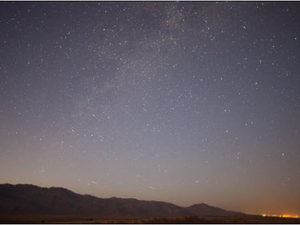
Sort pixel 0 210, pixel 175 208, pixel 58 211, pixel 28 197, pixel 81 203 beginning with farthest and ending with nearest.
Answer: pixel 175 208 → pixel 81 203 → pixel 28 197 → pixel 58 211 → pixel 0 210

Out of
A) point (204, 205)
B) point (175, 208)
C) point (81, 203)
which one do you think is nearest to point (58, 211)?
point (81, 203)

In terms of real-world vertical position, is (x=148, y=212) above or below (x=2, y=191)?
below

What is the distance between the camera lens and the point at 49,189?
103 metres

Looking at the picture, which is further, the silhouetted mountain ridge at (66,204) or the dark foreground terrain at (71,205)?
the silhouetted mountain ridge at (66,204)

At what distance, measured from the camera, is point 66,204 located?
9012 cm

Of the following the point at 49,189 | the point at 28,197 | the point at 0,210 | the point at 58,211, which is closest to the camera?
the point at 0,210

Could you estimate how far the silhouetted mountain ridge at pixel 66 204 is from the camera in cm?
→ 7975

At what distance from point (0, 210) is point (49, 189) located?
3173cm

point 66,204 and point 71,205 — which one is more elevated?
point 66,204

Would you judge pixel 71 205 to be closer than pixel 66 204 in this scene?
No

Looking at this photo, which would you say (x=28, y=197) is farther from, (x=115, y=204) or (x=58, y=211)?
(x=115, y=204)

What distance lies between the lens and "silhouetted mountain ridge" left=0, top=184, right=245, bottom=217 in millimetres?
79750

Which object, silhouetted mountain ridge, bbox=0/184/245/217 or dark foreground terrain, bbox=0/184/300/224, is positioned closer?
dark foreground terrain, bbox=0/184/300/224

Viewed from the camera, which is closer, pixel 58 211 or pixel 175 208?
pixel 58 211
